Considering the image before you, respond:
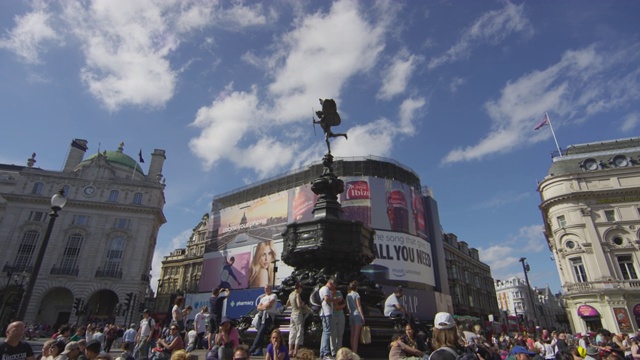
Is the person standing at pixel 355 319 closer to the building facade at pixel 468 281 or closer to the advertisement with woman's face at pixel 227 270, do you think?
the advertisement with woman's face at pixel 227 270

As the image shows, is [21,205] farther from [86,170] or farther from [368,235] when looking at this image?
[368,235]

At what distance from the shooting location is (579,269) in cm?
3409

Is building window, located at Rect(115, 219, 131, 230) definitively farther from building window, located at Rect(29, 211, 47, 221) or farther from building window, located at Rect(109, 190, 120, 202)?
building window, located at Rect(29, 211, 47, 221)

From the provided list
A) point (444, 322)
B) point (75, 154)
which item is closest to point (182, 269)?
point (75, 154)

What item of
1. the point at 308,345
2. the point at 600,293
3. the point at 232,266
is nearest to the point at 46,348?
the point at 308,345

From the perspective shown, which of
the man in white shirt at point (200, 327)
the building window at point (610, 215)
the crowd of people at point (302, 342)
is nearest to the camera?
the crowd of people at point (302, 342)

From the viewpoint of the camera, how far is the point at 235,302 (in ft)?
127

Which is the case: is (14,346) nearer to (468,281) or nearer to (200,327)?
(200,327)

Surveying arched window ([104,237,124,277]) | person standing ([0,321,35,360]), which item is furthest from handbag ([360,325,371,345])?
arched window ([104,237,124,277])

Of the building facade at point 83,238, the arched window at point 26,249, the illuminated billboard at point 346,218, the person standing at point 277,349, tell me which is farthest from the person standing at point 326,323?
the arched window at point 26,249

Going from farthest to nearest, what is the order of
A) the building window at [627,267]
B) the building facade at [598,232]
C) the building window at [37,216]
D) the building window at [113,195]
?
the building window at [113,195], the building window at [37,216], the building window at [627,267], the building facade at [598,232]

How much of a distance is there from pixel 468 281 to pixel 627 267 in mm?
29852

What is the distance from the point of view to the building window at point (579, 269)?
3363 cm

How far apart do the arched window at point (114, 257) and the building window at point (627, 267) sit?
54.0 metres
